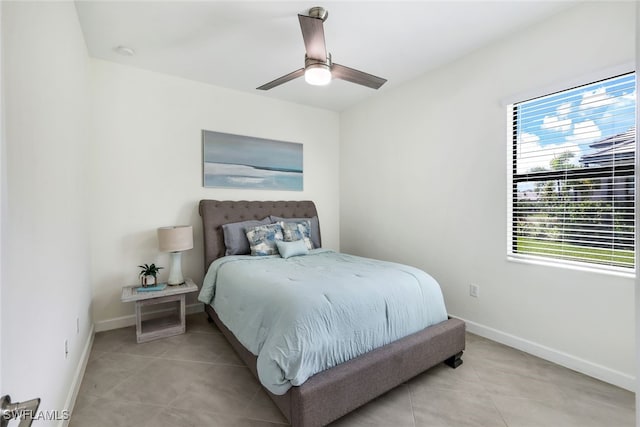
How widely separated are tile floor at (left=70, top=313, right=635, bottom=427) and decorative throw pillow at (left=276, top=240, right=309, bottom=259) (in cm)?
107

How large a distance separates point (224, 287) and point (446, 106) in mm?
2872

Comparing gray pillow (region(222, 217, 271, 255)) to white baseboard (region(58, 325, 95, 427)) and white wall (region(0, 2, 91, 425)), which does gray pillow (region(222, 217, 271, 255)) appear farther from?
white baseboard (region(58, 325, 95, 427))

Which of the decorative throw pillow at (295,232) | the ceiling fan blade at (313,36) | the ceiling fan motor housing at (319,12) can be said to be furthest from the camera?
the decorative throw pillow at (295,232)

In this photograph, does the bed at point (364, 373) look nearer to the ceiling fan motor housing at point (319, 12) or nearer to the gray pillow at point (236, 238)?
the gray pillow at point (236, 238)

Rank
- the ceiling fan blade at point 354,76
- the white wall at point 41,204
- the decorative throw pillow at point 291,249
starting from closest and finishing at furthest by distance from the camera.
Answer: the white wall at point 41,204
the ceiling fan blade at point 354,76
the decorative throw pillow at point 291,249

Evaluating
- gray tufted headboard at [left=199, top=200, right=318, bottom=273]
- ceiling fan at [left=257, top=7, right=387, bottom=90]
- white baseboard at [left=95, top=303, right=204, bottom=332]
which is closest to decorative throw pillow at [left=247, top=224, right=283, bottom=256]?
gray tufted headboard at [left=199, top=200, right=318, bottom=273]

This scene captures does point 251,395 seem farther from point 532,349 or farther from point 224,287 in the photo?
point 532,349

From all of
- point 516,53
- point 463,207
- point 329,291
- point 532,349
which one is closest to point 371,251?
point 463,207

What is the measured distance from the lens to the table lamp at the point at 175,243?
288 centimetres

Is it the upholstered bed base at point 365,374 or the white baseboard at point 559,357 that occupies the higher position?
the upholstered bed base at point 365,374

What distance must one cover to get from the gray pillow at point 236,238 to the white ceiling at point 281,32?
172cm

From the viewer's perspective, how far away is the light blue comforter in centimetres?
158

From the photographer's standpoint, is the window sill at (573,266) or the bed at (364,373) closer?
the bed at (364,373)

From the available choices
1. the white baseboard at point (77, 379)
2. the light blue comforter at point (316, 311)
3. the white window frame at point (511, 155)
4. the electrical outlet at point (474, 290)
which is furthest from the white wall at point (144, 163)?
the white window frame at point (511, 155)
